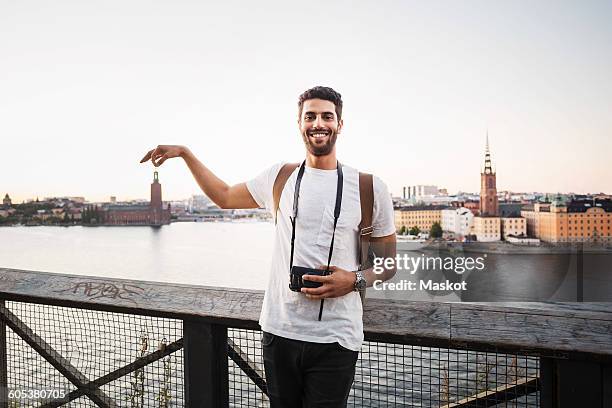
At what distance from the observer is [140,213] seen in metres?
29.5

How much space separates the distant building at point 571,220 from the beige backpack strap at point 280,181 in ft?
149

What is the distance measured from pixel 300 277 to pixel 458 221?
48.2m

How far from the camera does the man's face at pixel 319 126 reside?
1.63 metres

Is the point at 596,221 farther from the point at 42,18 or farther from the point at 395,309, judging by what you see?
the point at 395,309

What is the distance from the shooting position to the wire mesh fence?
1866mm

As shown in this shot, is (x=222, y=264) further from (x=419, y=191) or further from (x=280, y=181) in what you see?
(x=280, y=181)

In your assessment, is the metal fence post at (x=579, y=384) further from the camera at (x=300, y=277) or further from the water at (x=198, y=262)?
the water at (x=198, y=262)

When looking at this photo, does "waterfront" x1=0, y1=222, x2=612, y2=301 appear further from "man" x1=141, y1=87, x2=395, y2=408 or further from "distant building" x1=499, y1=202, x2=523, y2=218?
"man" x1=141, y1=87, x2=395, y2=408

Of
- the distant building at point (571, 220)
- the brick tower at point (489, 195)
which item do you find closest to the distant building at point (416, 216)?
the brick tower at point (489, 195)

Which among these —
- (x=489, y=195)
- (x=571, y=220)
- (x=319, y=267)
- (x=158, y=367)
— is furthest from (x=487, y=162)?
(x=319, y=267)

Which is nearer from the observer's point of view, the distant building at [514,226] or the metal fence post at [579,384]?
the metal fence post at [579,384]

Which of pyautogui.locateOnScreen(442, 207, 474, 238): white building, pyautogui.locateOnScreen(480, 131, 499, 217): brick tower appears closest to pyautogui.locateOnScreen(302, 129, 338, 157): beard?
pyautogui.locateOnScreen(480, 131, 499, 217): brick tower

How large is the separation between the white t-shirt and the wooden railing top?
0.17 metres

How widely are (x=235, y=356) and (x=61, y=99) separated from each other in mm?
48576
